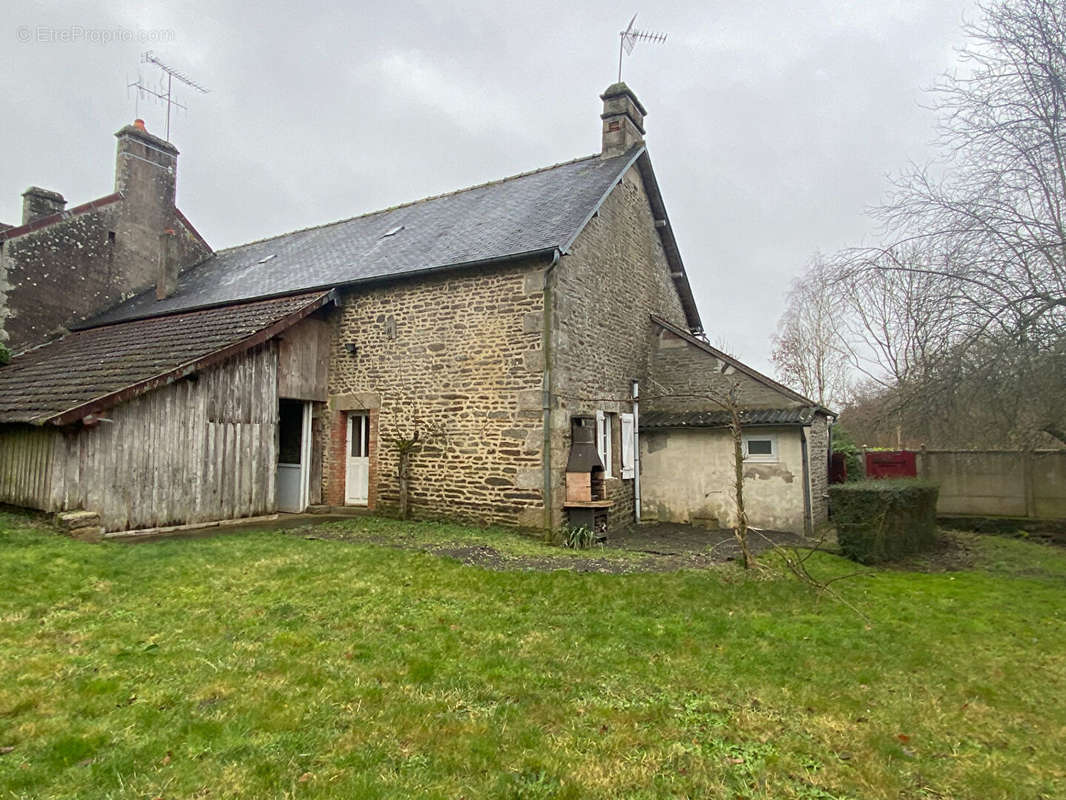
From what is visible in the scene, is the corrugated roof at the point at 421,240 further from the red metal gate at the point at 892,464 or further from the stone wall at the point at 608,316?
the red metal gate at the point at 892,464

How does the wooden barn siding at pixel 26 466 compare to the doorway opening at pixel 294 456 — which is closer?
the wooden barn siding at pixel 26 466

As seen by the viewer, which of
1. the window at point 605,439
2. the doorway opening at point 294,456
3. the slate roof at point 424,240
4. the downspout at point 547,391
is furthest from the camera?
the doorway opening at point 294,456

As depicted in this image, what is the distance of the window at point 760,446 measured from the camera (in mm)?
11828

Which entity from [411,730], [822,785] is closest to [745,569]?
[822,785]

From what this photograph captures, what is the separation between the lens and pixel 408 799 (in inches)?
109

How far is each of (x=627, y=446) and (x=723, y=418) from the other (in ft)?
6.52

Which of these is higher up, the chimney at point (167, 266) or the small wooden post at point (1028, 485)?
the chimney at point (167, 266)

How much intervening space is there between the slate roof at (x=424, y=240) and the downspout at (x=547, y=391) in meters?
0.49

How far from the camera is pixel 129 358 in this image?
10203mm

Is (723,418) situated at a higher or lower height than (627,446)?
higher

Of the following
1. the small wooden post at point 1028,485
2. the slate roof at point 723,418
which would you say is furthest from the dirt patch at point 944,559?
the slate roof at point 723,418

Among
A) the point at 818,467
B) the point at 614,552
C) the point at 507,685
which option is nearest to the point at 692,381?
the point at 818,467

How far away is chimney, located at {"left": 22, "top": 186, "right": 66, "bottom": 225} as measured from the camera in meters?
15.6

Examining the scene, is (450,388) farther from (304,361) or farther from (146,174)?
(146,174)
